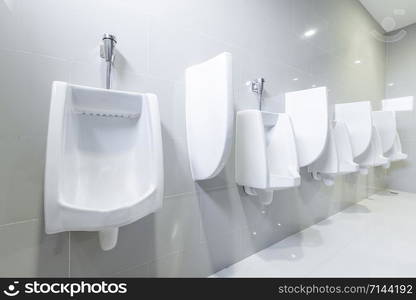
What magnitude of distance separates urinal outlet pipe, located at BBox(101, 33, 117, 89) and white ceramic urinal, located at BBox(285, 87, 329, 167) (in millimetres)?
1153

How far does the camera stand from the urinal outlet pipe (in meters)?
0.73

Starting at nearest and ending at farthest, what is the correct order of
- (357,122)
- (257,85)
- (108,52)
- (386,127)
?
(108,52) < (257,85) < (357,122) < (386,127)

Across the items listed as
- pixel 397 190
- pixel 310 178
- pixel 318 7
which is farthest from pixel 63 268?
pixel 397 190

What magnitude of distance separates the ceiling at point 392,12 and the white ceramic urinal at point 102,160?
2.95m

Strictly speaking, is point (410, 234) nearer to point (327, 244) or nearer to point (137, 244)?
point (327, 244)

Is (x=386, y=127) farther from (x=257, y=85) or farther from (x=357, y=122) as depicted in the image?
(x=257, y=85)

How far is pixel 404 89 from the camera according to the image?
2664 mm

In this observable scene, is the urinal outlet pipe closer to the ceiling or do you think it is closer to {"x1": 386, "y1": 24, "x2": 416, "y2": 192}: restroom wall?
the ceiling

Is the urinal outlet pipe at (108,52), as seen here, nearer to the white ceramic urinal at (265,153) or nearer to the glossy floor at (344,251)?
the white ceramic urinal at (265,153)

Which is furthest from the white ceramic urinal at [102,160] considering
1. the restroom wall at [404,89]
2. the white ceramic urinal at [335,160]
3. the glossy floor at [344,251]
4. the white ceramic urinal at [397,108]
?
the restroom wall at [404,89]

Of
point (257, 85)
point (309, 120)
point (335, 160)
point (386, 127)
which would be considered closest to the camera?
point (257, 85)

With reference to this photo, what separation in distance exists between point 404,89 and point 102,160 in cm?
355

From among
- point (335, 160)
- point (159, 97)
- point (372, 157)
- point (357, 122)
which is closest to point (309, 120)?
point (335, 160)

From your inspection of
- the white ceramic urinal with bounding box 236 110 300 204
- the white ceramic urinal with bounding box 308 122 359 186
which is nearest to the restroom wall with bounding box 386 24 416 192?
the white ceramic urinal with bounding box 308 122 359 186
